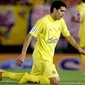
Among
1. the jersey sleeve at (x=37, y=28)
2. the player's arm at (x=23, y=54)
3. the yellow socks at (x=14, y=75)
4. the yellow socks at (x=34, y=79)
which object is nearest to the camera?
the player's arm at (x=23, y=54)

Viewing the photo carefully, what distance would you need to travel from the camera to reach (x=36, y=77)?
11.7m

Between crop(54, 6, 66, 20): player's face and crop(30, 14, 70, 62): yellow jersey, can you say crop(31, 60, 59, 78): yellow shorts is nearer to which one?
crop(30, 14, 70, 62): yellow jersey

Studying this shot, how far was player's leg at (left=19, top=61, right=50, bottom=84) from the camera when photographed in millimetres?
11586

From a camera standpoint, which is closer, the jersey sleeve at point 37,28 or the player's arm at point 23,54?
the player's arm at point 23,54

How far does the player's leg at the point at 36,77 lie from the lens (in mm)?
11586

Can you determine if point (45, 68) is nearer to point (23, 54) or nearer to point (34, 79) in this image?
point (34, 79)

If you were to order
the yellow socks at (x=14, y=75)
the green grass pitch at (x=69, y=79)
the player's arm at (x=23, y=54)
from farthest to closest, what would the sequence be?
the green grass pitch at (x=69, y=79)
the yellow socks at (x=14, y=75)
the player's arm at (x=23, y=54)

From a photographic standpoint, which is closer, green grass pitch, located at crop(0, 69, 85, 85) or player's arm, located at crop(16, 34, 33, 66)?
player's arm, located at crop(16, 34, 33, 66)

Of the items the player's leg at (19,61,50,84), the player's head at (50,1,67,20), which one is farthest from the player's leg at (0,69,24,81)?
the player's head at (50,1,67,20)

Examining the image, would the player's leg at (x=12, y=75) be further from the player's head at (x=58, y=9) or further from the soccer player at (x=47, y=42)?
the player's head at (x=58, y=9)

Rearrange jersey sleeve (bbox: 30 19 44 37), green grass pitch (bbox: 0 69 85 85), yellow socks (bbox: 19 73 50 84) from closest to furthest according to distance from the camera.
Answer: jersey sleeve (bbox: 30 19 44 37) → yellow socks (bbox: 19 73 50 84) → green grass pitch (bbox: 0 69 85 85)

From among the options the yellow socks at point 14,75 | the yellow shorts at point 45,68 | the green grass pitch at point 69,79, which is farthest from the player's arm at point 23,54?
the green grass pitch at point 69,79

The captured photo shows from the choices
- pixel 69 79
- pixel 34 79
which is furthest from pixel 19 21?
pixel 34 79

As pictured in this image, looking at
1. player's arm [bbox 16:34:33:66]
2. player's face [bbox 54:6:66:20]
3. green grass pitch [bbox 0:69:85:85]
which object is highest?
player's face [bbox 54:6:66:20]
